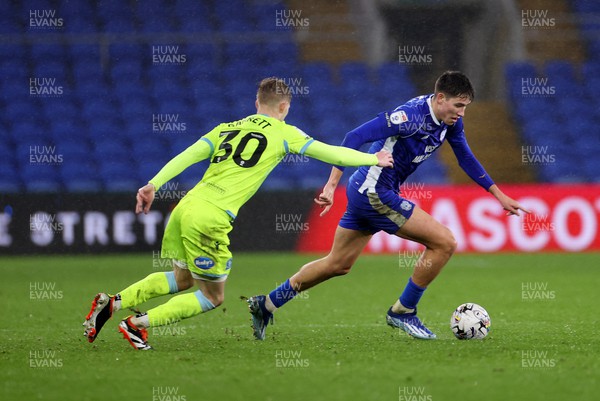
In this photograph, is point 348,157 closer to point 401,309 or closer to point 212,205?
point 212,205

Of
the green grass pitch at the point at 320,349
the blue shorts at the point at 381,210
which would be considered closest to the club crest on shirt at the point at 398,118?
the blue shorts at the point at 381,210

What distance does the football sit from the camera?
7.55 m

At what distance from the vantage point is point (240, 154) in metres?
7.10

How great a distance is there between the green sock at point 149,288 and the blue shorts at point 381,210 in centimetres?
154

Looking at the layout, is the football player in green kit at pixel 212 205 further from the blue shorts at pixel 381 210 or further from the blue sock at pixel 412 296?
the blue sock at pixel 412 296

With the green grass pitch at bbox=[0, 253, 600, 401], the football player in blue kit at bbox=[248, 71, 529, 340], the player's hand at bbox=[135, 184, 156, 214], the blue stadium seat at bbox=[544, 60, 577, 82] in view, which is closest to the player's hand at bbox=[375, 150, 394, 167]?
the football player in blue kit at bbox=[248, 71, 529, 340]

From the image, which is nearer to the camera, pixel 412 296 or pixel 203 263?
pixel 203 263

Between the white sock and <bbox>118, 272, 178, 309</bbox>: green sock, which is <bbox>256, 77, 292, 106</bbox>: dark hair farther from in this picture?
the white sock

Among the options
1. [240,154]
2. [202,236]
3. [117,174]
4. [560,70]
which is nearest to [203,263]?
[202,236]

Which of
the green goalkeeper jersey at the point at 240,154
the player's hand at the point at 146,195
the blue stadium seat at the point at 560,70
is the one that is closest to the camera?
the player's hand at the point at 146,195

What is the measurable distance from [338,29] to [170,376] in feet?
46.1

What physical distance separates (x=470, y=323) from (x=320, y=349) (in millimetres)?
1234

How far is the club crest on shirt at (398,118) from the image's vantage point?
7555 millimetres

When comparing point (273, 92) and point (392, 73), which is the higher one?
point (392, 73)
